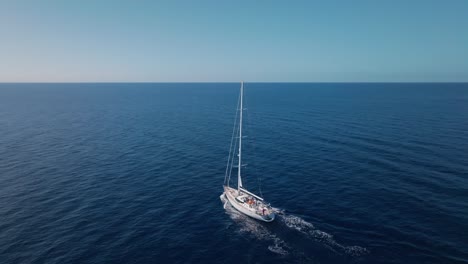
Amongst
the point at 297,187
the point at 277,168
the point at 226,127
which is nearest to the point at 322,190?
the point at 297,187

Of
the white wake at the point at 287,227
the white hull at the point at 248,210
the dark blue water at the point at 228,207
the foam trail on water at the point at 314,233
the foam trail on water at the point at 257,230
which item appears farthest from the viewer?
the white hull at the point at 248,210

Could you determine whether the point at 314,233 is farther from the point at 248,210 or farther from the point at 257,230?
the point at 248,210

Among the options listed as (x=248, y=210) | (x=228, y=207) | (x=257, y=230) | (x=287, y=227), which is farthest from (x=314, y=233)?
(x=228, y=207)

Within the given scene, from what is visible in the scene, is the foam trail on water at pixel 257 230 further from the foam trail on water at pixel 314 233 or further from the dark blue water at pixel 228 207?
the foam trail on water at pixel 314 233

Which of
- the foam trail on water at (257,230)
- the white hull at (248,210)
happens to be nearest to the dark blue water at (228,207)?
the foam trail on water at (257,230)

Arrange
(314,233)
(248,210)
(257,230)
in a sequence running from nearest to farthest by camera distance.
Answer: (314,233) < (257,230) < (248,210)

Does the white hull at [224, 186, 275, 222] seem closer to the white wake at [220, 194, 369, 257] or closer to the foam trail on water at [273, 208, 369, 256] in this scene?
the white wake at [220, 194, 369, 257]

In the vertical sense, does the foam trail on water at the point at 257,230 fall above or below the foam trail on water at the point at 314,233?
below
